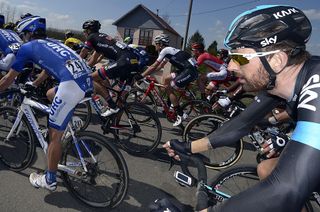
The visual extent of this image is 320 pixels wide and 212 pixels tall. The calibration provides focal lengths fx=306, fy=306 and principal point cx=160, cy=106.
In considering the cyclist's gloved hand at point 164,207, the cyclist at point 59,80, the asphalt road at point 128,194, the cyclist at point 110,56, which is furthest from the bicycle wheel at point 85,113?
the cyclist's gloved hand at point 164,207

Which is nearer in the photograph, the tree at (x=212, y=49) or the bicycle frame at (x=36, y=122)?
the bicycle frame at (x=36, y=122)

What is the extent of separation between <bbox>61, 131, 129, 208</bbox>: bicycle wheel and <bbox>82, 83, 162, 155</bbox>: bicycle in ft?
5.27

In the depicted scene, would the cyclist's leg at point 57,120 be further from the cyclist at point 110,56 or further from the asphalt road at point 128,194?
the cyclist at point 110,56

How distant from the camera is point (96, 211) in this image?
353 cm

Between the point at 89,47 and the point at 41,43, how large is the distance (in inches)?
110

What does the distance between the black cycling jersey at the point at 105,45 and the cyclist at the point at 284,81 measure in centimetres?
443

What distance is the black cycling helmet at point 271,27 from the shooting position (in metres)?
1.62

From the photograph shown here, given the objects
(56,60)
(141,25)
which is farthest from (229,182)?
(141,25)

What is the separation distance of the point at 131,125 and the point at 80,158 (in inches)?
79.4

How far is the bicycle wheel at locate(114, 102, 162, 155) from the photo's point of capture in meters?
5.25

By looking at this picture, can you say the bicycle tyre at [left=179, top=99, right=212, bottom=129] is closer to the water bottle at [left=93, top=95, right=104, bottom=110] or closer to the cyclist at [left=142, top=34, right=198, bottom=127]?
the cyclist at [left=142, top=34, right=198, bottom=127]

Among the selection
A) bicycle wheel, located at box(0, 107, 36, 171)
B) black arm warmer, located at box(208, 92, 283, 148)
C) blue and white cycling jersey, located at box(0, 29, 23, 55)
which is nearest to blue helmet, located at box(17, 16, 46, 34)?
bicycle wheel, located at box(0, 107, 36, 171)

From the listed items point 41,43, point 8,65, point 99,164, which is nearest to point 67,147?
point 99,164

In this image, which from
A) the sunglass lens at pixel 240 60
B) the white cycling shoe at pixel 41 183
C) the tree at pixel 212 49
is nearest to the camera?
the sunglass lens at pixel 240 60
